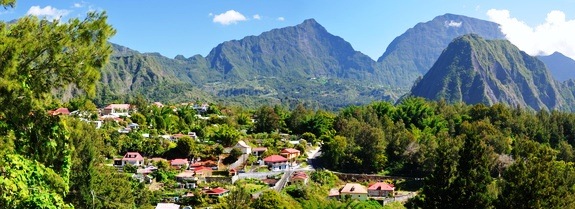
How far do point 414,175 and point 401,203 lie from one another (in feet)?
29.3

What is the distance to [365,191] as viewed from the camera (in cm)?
3912

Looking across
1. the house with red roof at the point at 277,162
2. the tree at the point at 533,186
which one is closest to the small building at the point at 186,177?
the house with red roof at the point at 277,162

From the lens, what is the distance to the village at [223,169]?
3658 centimetres

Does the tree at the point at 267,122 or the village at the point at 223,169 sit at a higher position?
the tree at the point at 267,122

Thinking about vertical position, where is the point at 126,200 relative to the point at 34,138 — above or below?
below

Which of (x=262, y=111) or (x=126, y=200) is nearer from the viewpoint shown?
(x=126, y=200)

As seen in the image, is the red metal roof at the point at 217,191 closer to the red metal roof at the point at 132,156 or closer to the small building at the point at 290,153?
the red metal roof at the point at 132,156

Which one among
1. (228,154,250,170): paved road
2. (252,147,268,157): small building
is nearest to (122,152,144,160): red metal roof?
(228,154,250,170): paved road

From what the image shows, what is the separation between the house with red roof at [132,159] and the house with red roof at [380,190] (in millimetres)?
20462

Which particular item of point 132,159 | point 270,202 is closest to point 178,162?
point 132,159

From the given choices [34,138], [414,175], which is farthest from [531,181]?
[414,175]

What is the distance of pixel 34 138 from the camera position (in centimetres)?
709

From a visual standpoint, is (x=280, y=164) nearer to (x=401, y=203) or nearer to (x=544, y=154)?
(x=401, y=203)

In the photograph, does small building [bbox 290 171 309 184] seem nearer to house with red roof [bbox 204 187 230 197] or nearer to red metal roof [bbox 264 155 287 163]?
red metal roof [bbox 264 155 287 163]
